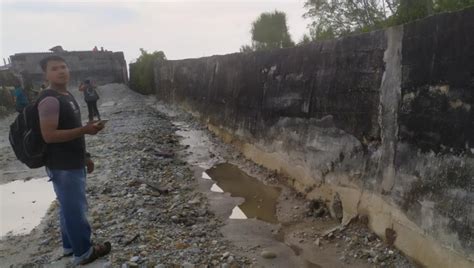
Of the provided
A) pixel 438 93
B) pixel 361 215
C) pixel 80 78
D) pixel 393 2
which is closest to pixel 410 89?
pixel 438 93

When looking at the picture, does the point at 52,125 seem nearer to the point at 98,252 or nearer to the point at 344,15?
the point at 98,252

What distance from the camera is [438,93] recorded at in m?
3.44

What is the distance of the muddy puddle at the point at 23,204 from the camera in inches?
208

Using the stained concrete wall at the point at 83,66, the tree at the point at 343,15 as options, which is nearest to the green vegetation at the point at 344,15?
the tree at the point at 343,15

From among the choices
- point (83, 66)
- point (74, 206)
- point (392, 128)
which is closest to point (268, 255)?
point (392, 128)

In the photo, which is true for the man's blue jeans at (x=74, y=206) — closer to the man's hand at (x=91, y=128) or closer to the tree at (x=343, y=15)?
the man's hand at (x=91, y=128)

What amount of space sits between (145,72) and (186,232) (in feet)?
85.4

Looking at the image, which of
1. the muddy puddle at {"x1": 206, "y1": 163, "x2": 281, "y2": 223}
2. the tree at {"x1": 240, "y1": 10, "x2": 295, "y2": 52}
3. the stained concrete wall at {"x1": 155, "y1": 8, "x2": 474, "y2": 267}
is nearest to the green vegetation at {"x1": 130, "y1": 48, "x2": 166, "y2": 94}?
the tree at {"x1": 240, "y1": 10, "x2": 295, "y2": 52}

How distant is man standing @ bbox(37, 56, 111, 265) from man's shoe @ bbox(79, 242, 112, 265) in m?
0.18

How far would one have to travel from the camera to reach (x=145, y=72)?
2931 cm

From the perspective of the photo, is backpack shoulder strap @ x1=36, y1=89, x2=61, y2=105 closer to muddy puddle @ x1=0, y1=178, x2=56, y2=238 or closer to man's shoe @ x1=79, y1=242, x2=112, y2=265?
man's shoe @ x1=79, y1=242, x2=112, y2=265

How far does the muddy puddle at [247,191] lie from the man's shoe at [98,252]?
2154mm

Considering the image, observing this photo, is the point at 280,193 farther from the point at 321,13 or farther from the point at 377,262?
the point at 321,13

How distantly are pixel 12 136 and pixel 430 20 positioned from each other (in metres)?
3.91
